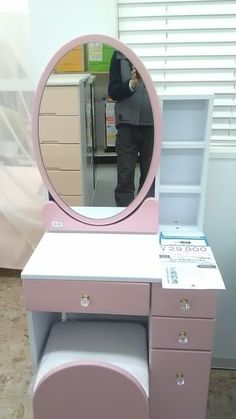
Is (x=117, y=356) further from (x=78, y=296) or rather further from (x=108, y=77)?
(x=108, y=77)

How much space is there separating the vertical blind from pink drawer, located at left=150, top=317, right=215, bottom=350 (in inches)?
26.9

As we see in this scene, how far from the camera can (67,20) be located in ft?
3.90

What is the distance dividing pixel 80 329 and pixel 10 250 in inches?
39.4

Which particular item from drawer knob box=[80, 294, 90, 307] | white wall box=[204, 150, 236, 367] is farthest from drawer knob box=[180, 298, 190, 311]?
white wall box=[204, 150, 236, 367]

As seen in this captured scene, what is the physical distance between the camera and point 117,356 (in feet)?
3.35

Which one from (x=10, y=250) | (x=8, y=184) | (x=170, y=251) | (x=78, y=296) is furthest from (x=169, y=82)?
(x=10, y=250)

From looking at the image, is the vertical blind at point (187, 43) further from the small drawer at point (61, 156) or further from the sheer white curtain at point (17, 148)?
the sheer white curtain at point (17, 148)

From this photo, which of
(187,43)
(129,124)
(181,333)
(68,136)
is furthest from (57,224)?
(187,43)

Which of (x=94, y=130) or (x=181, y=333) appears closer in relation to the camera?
(x=181, y=333)

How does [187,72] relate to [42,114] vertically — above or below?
above

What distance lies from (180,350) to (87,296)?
11.6 inches

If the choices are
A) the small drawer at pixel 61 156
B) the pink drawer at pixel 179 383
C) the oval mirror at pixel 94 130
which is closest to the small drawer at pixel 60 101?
the oval mirror at pixel 94 130

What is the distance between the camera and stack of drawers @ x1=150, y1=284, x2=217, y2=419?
36.9 inches

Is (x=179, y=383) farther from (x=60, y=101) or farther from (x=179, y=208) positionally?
(x=60, y=101)
